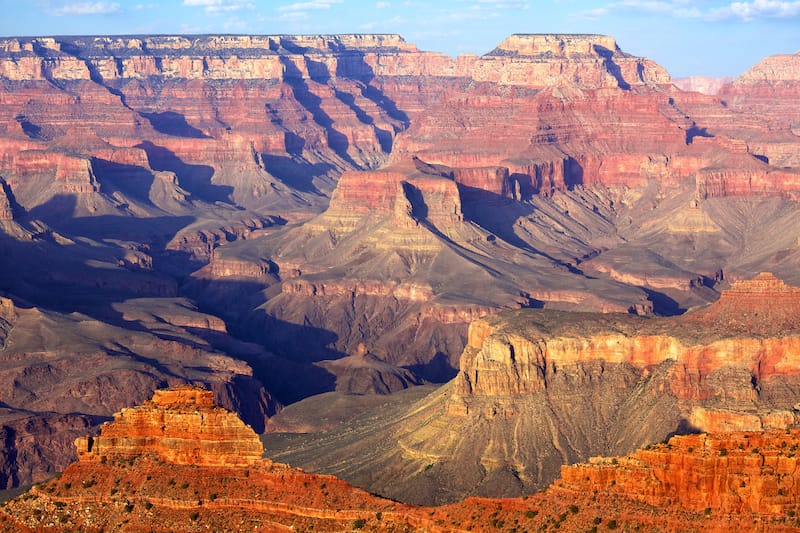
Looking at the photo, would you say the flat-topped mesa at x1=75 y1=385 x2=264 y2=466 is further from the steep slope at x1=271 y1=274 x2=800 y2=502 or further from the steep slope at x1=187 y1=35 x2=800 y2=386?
the steep slope at x1=187 y1=35 x2=800 y2=386

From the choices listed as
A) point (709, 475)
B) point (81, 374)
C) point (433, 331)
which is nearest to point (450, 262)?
point (433, 331)

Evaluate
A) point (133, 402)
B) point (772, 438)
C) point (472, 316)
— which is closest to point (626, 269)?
point (472, 316)

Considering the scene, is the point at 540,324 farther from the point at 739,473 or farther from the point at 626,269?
the point at 626,269

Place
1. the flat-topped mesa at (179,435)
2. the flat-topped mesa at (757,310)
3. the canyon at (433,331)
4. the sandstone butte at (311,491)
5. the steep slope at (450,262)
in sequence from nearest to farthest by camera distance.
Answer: the sandstone butte at (311,491) < the flat-topped mesa at (179,435) < the canyon at (433,331) < the flat-topped mesa at (757,310) < the steep slope at (450,262)

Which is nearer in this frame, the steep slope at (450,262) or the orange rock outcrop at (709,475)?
the orange rock outcrop at (709,475)

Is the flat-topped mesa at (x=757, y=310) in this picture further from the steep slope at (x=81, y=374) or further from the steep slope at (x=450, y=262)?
the steep slope at (x=450, y=262)

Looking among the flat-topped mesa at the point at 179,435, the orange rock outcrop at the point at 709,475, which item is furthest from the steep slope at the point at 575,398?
the orange rock outcrop at the point at 709,475

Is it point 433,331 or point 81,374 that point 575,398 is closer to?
point 81,374
